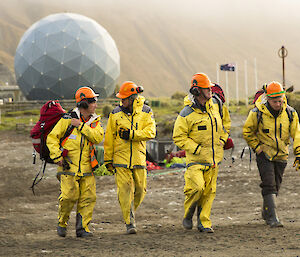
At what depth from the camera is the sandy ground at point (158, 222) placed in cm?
559

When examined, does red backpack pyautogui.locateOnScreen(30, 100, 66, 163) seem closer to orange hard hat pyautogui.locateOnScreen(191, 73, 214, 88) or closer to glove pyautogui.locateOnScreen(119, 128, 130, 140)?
glove pyautogui.locateOnScreen(119, 128, 130, 140)

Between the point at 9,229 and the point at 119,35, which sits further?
the point at 119,35

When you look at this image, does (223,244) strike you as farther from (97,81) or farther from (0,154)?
(97,81)

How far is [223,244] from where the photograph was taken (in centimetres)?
567

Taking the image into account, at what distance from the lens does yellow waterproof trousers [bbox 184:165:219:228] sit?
648 centimetres

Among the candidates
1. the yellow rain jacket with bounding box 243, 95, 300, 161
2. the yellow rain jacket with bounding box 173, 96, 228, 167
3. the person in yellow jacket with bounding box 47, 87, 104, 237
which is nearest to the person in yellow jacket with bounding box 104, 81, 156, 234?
the person in yellow jacket with bounding box 47, 87, 104, 237

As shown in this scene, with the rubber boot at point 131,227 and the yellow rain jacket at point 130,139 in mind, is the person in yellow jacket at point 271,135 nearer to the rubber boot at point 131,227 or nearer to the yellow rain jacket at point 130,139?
the yellow rain jacket at point 130,139

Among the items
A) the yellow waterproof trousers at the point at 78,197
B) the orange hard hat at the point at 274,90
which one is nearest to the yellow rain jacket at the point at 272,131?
the orange hard hat at the point at 274,90

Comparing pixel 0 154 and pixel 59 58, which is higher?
pixel 59 58

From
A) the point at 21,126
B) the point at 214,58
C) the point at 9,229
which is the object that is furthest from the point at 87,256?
the point at 214,58

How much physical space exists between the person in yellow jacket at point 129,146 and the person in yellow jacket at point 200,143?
0.54 metres

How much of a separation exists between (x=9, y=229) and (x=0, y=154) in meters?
10.3

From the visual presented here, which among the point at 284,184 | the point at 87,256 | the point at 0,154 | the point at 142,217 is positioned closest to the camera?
the point at 87,256

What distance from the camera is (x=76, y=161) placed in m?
6.60
